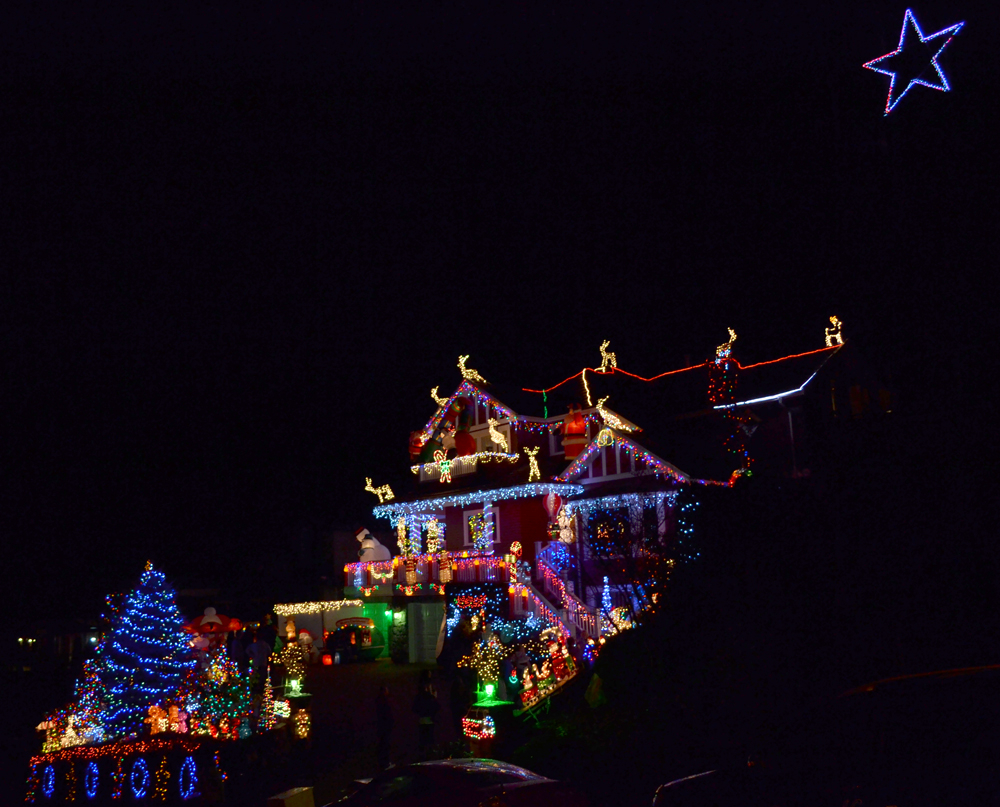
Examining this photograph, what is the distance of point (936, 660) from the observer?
11.5 meters

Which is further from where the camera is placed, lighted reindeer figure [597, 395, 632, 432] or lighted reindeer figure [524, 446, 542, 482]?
lighted reindeer figure [524, 446, 542, 482]

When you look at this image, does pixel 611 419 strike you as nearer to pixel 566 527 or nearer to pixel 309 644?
pixel 566 527

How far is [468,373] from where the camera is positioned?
31422mm

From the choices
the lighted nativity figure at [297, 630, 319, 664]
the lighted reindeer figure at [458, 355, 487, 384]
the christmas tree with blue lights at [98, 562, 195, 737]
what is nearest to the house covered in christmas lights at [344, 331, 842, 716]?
the lighted reindeer figure at [458, 355, 487, 384]

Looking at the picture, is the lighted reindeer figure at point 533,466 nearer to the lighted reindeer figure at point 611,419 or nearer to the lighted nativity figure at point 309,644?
the lighted reindeer figure at point 611,419

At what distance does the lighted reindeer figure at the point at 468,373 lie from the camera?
31203mm

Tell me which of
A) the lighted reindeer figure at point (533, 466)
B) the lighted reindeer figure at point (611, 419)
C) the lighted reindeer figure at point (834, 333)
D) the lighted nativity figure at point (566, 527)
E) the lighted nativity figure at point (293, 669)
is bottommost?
the lighted nativity figure at point (293, 669)

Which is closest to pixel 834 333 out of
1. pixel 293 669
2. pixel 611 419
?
pixel 611 419

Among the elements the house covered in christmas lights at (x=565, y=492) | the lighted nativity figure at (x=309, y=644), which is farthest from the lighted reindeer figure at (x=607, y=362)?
the lighted nativity figure at (x=309, y=644)

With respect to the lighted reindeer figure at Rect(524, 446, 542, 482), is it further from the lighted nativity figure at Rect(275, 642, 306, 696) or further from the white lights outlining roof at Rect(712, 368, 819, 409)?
the lighted nativity figure at Rect(275, 642, 306, 696)

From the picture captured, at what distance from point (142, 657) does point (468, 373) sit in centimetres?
1738

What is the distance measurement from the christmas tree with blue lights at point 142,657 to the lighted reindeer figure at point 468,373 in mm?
15752

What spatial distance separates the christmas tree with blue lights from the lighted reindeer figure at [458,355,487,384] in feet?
51.7

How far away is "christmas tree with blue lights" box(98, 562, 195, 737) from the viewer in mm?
15805
